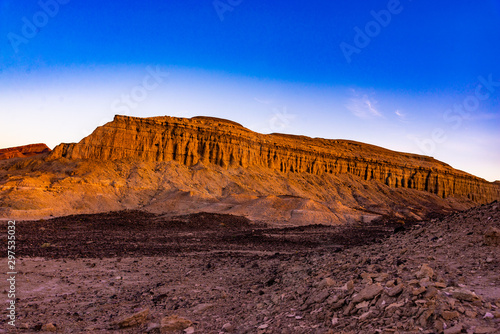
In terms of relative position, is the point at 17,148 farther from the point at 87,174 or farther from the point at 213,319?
the point at 213,319

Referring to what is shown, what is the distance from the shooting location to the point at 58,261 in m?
11.6

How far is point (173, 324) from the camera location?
5781mm

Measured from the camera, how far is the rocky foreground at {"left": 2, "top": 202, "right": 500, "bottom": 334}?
4.56 metres

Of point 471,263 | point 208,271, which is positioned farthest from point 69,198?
point 471,263

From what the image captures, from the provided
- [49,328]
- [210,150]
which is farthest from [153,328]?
[210,150]

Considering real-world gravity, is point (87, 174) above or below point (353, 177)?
below

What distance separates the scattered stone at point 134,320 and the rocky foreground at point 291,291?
0.05ft

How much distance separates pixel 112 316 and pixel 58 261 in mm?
6393

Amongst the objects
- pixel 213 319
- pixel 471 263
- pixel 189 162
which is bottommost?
pixel 213 319

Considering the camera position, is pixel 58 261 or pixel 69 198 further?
pixel 69 198

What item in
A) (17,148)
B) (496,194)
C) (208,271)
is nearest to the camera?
(208,271)

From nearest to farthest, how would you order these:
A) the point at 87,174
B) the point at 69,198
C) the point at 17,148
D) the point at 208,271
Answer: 1. the point at 208,271
2. the point at 69,198
3. the point at 87,174
4. the point at 17,148

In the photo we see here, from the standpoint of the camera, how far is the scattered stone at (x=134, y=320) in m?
5.97

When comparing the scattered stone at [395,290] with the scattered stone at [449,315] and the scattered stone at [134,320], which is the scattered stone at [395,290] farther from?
the scattered stone at [134,320]
